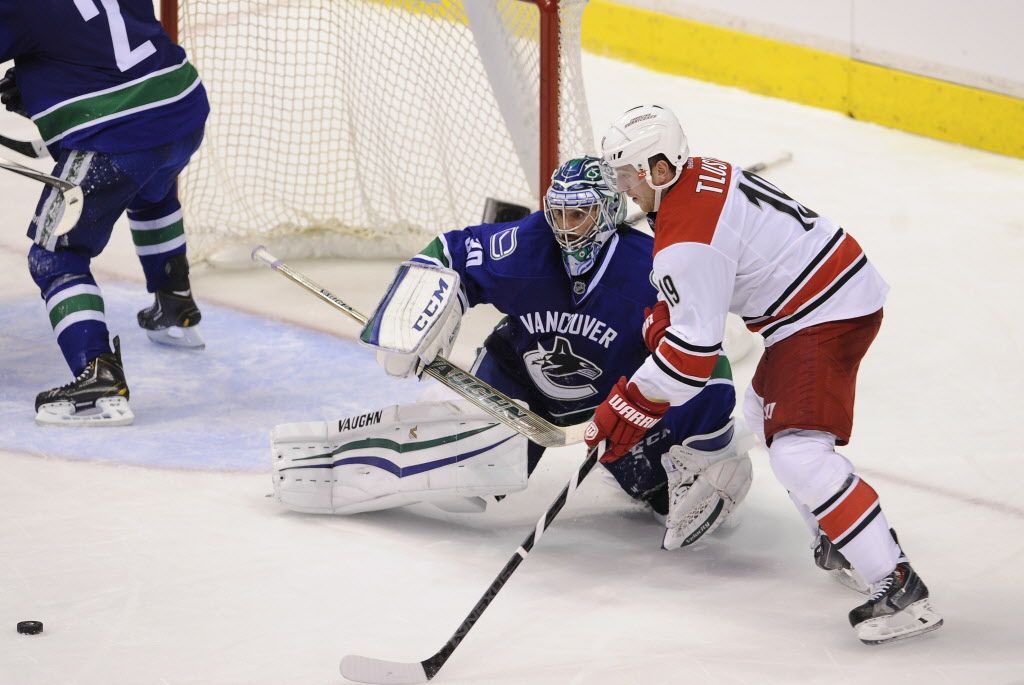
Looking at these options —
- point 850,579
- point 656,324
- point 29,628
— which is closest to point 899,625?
point 850,579

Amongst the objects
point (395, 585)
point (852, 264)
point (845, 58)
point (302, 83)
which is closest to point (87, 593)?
point (395, 585)

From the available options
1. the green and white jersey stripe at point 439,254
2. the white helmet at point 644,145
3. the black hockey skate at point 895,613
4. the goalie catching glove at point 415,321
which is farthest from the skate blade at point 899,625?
the green and white jersey stripe at point 439,254

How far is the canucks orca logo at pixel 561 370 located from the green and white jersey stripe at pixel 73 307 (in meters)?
1.29

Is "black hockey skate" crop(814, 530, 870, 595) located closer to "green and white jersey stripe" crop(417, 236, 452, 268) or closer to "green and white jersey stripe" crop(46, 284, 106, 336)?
"green and white jersey stripe" crop(417, 236, 452, 268)

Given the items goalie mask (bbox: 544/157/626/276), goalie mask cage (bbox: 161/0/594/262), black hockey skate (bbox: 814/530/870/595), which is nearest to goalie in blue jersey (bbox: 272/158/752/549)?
goalie mask (bbox: 544/157/626/276)

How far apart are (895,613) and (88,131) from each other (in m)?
2.35

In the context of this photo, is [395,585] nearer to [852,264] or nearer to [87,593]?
[87,593]

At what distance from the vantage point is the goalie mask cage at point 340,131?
4996mm

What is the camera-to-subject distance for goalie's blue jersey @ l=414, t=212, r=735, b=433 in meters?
3.26

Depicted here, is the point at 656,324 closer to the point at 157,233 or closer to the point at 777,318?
the point at 777,318

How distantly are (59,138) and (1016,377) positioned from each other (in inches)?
103

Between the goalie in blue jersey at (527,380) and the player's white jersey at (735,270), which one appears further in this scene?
the goalie in blue jersey at (527,380)

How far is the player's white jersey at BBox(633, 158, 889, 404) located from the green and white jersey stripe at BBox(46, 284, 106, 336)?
5.71 ft

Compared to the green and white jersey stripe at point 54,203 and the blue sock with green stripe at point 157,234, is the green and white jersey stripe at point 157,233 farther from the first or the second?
the green and white jersey stripe at point 54,203
